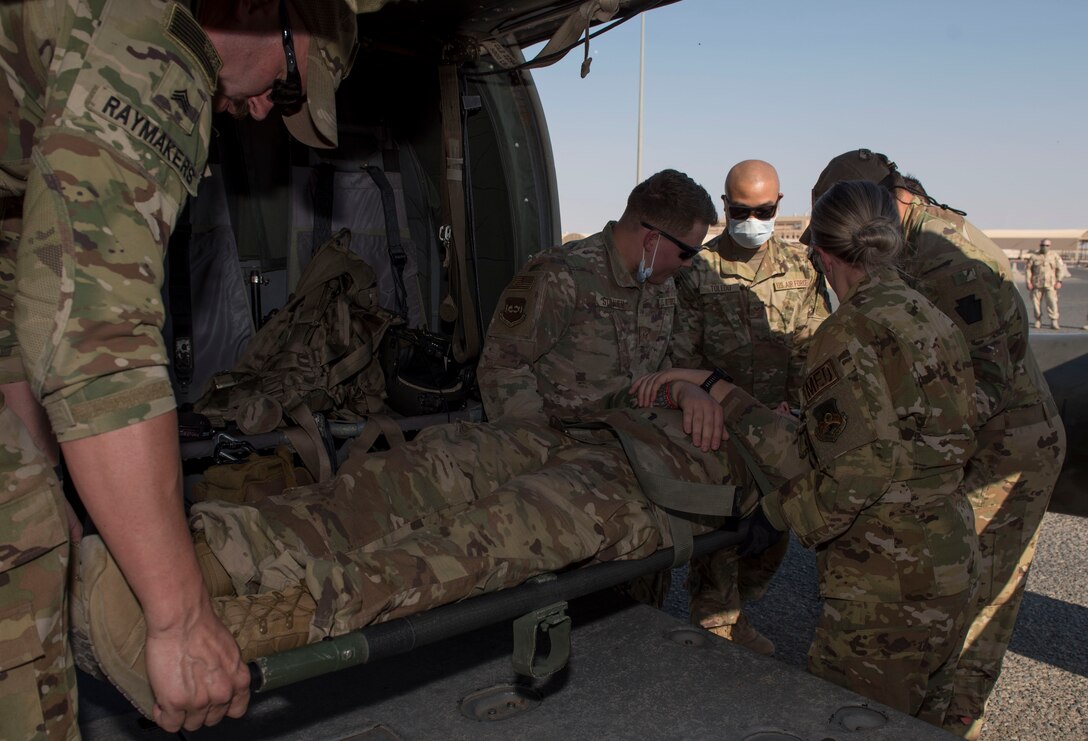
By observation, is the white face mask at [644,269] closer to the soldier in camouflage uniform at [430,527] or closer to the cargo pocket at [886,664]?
the soldier in camouflage uniform at [430,527]

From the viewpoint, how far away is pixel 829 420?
2201mm

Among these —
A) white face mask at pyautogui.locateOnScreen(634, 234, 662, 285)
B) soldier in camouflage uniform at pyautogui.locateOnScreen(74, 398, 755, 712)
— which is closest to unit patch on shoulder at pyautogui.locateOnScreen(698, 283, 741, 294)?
white face mask at pyautogui.locateOnScreen(634, 234, 662, 285)

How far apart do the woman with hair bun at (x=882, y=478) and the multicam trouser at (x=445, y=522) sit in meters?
0.34

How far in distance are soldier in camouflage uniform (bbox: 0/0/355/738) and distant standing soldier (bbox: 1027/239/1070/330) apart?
19.1 m

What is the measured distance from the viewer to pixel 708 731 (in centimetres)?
166

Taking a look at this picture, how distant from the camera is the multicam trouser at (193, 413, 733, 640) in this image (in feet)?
5.73

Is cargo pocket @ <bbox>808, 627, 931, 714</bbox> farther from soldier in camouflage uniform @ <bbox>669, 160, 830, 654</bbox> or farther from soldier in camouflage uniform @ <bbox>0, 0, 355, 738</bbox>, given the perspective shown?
soldier in camouflage uniform @ <bbox>669, 160, 830, 654</bbox>

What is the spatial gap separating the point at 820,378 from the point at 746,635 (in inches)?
67.8

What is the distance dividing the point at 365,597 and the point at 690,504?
83 cm

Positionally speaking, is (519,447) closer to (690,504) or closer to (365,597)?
(690,504)

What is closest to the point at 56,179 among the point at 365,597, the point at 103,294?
the point at 103,294

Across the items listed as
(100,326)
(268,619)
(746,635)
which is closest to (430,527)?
(268,619)

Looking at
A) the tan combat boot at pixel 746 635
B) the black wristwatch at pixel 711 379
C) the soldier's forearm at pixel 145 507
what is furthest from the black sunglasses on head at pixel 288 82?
the tan combat boot at pixel 746 635

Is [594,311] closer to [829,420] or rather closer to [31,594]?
[829,420]
